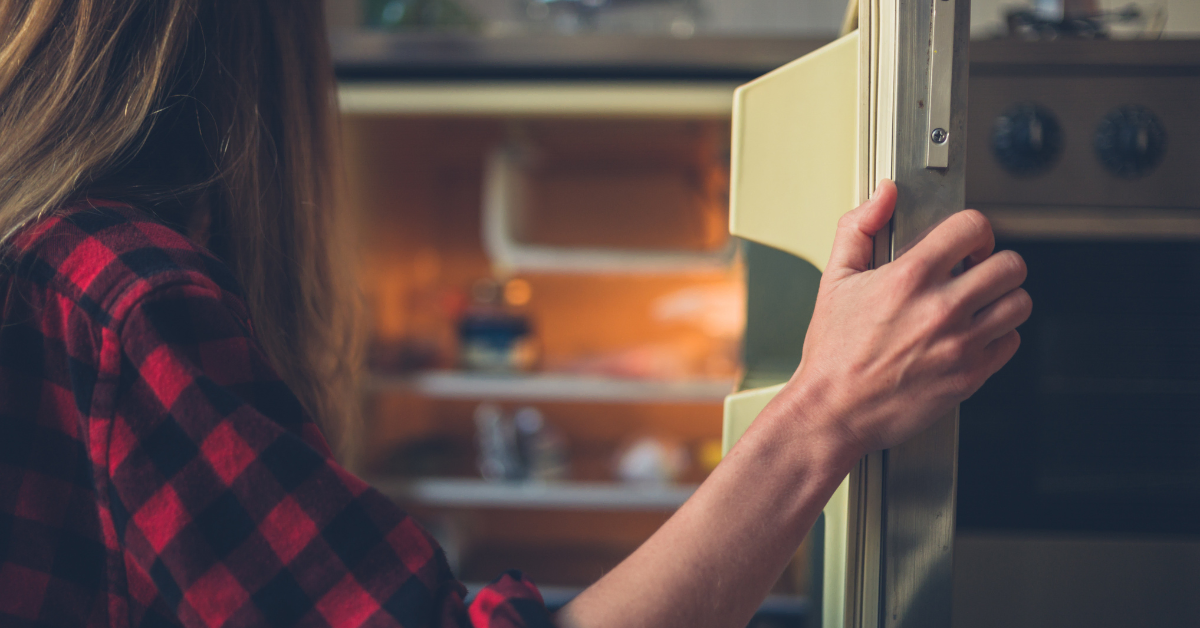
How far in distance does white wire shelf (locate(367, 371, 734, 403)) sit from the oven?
1.76 ft

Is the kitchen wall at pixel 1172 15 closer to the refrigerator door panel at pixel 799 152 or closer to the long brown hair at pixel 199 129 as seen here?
the refrigerator door panel at pixel 799 152

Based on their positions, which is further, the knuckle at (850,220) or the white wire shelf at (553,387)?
the white wire shelf at (553,387)

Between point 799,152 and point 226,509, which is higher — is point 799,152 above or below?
above

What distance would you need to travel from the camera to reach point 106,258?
1.14 feet

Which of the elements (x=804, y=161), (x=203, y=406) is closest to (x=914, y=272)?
(x=804, y=161)

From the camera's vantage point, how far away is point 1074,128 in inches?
27.4

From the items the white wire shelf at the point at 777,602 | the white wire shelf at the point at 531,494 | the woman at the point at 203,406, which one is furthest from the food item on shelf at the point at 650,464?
the woman at the point at 203,406

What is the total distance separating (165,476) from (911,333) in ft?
1.29

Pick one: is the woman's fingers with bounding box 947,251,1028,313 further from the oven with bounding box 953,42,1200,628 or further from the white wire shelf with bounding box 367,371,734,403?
the white wire shelf with bounding box 367,371,734,403

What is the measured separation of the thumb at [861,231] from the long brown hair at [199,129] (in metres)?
0.41

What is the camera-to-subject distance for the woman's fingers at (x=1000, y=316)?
370mm

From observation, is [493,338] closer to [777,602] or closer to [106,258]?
[777,602]

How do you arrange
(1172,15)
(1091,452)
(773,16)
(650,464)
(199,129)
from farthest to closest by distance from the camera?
(773,16) → (650,464) → (1172,15) → (1091,452) → (199,129)

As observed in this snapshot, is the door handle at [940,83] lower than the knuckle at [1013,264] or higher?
higher
